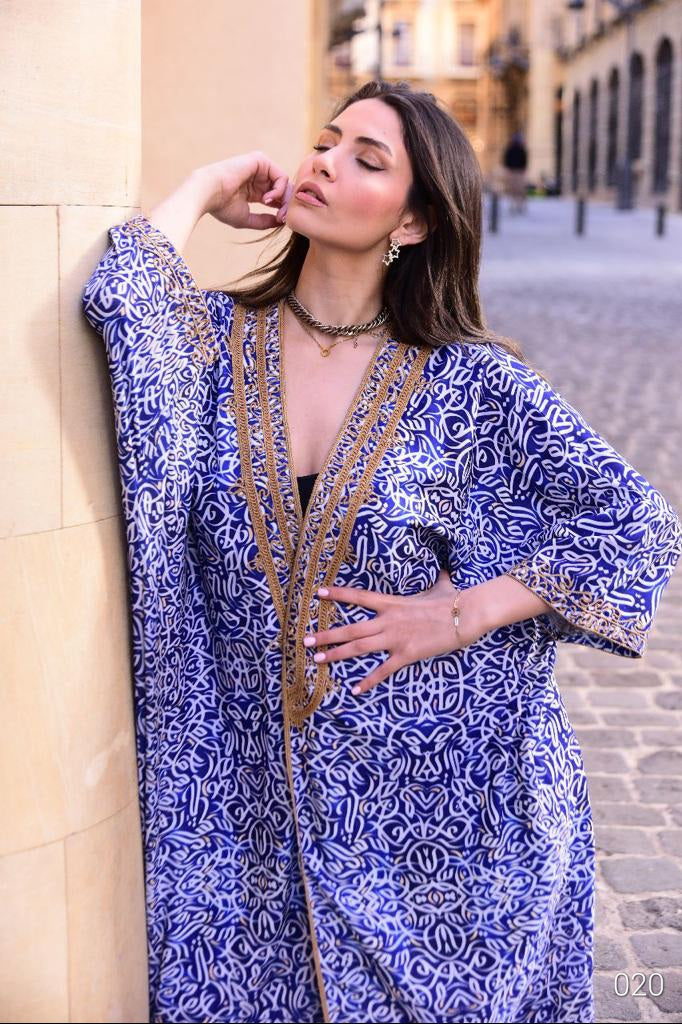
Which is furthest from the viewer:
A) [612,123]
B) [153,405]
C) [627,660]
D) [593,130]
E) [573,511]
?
[593,130]

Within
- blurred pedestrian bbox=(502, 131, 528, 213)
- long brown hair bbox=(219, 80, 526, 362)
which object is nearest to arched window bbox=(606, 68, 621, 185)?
blurred pedestrian bbox=(502, 131, 528, 213)

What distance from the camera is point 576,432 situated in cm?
258

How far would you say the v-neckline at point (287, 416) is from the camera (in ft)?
8.32

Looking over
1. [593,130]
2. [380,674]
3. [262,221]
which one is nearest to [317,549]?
[380,674]

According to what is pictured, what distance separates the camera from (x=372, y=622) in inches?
99.6

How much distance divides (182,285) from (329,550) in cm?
55

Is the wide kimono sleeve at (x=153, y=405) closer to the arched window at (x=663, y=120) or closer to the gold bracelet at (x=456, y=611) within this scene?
the gold bracelet at (x=456, y=611)

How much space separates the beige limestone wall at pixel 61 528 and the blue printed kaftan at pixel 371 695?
191mm

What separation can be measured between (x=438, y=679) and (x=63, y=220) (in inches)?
43.1

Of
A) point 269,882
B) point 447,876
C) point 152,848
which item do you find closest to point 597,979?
point 447,876

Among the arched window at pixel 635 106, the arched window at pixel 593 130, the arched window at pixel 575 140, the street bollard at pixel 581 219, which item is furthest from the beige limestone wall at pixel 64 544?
the arched window at pixel 575 140

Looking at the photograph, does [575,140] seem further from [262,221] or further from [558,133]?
[262,221]

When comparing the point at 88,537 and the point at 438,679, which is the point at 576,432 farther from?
the point at 88,537

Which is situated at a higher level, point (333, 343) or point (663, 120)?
point (663, 120)
